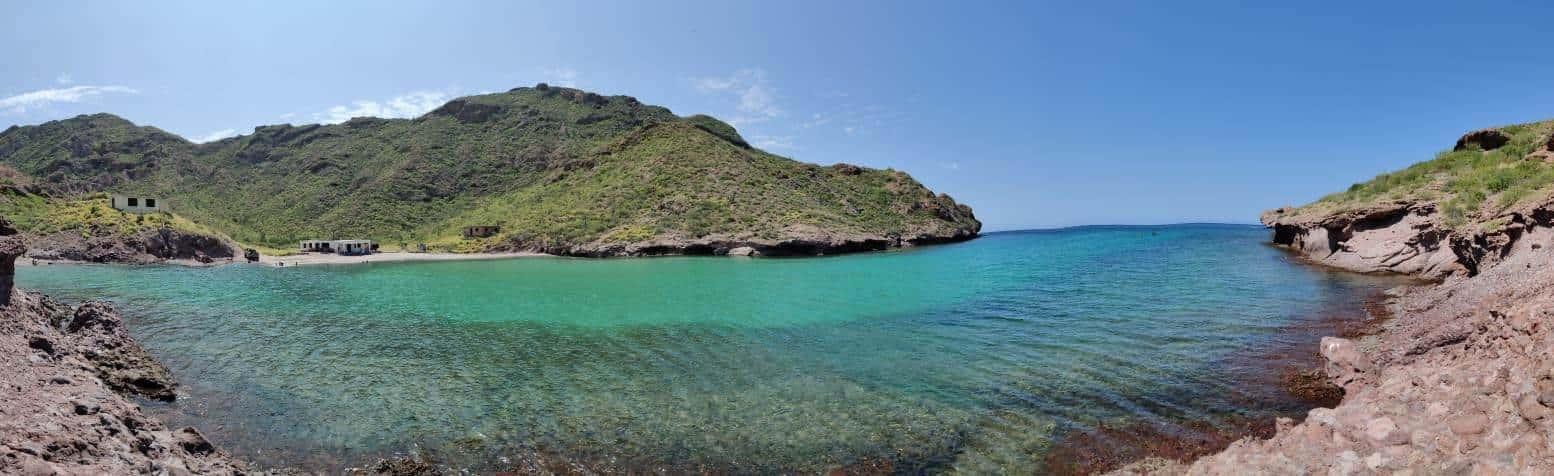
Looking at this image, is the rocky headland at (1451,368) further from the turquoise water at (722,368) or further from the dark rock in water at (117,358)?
the dark rock in water at (117,358)

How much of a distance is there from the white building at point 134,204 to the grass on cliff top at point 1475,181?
84.7 meters

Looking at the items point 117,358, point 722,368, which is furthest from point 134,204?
point 722,368

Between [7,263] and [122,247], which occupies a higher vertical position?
[122,247]

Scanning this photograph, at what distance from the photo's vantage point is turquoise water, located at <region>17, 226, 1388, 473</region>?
9438 mm

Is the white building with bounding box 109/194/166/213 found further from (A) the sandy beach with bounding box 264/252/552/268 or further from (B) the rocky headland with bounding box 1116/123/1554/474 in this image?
(B) the rocky headland with bounding box 1116/123/1554/474

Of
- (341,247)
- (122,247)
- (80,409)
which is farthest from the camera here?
(341,247)

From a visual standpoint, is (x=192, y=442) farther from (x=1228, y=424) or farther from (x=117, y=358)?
(x=1228, y=424)

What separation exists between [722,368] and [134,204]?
68.8 metres

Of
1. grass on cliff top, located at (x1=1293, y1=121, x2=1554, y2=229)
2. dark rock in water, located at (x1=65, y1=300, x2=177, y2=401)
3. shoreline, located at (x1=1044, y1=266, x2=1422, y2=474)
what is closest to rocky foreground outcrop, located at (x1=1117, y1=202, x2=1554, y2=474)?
shoreline, located at (x1=1044, y1=266, x2=1422, y2=474)

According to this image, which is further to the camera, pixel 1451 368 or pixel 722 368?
pixel 722 368

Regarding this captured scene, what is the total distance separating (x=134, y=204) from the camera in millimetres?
53812

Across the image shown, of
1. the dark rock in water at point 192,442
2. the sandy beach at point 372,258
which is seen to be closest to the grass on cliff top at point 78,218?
the sandy beach at point 372,258

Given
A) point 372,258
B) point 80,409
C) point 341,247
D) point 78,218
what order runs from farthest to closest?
point 341,247 → point 372,258 → point 78,218 → point 80,409

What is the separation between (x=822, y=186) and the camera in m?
89.6
